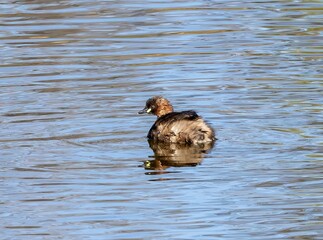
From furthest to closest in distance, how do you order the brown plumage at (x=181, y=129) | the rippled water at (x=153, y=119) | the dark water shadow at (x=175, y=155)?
1. the brown plumage at (x=181, y=129)
2. the dark water shadow at (x=175, y=155)
3. the rippled water at (x=153, y=119)

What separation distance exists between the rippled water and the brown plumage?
183 millimetres

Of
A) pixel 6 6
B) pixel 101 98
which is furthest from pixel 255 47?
pixel 6 6

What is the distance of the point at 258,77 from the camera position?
48.9ft

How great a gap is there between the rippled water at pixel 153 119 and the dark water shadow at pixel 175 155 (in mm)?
37

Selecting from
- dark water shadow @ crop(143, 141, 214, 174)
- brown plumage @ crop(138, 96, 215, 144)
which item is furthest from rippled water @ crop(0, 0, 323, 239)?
brown plumage @ crop(138, 96, 215, 144)

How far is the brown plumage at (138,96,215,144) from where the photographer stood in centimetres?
1216

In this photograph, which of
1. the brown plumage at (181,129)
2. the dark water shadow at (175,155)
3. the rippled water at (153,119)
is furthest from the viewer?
the brown plumage at (181,129)

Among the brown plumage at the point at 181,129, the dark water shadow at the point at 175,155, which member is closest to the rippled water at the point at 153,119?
the dark water shadow at the point at 175,155

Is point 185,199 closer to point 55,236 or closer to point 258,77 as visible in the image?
point 55,236

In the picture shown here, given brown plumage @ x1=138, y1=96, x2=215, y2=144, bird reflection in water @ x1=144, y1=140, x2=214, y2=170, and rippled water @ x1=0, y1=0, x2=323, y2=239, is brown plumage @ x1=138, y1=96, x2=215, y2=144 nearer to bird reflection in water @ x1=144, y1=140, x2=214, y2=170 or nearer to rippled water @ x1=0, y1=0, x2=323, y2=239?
bird reflection in water @ x1=144, y1=140, x2=214, y2=170

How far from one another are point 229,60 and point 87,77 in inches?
72.3

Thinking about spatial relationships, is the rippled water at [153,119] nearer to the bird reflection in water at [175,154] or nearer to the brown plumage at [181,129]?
the bird reflection in water at [175,154]

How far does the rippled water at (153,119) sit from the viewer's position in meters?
9.50

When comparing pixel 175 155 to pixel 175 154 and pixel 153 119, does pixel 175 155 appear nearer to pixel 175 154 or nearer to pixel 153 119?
pixel 175 154
